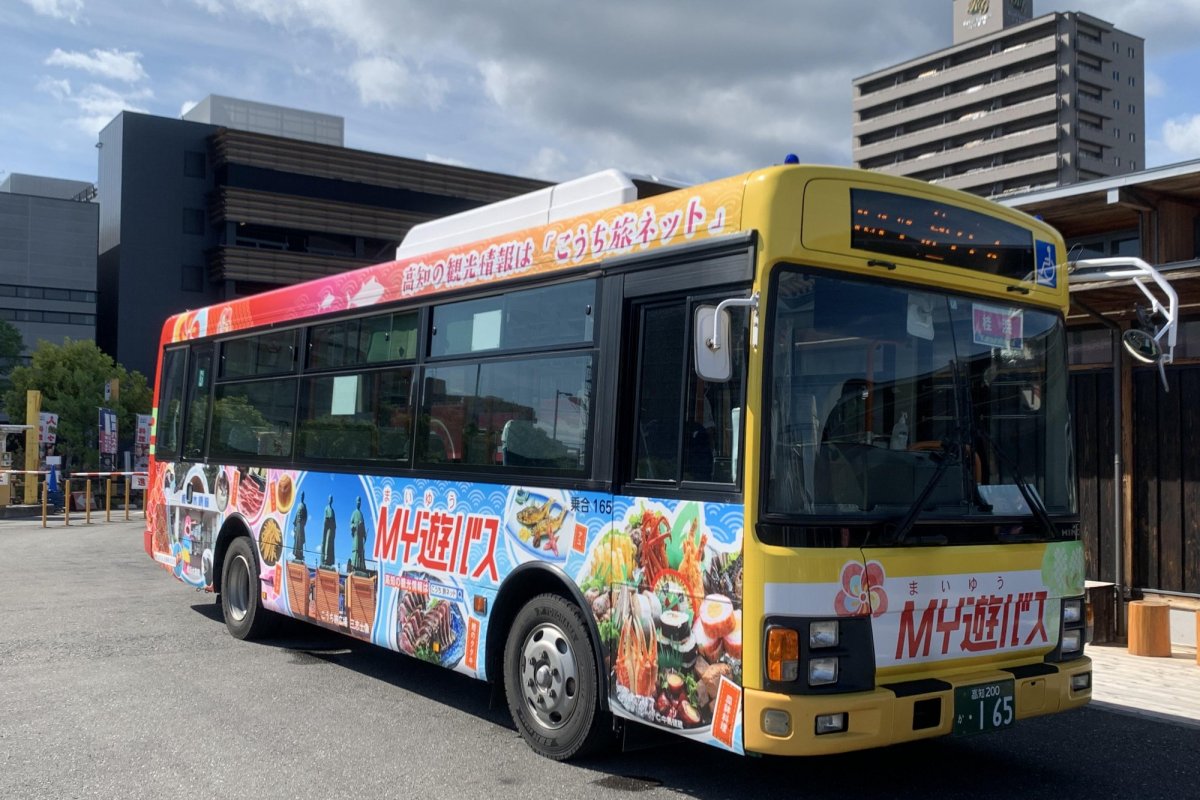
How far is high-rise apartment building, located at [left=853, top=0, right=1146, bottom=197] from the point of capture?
321 feet

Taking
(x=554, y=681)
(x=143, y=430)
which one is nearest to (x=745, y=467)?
(x=554, y=681)

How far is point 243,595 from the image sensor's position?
1009 cm

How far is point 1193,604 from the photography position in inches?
429

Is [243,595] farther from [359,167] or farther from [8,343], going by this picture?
[8,343]

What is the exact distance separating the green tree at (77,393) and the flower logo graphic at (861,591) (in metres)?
46.2

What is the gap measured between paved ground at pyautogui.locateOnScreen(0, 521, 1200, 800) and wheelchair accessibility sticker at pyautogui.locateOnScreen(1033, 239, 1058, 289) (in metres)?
2.71

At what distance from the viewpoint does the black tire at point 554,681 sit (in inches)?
234

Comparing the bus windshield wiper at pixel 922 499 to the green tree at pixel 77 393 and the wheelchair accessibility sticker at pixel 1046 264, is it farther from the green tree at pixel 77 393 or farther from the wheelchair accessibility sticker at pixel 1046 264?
the green tree at pixel 77 393

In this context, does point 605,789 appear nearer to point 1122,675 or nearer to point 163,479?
point 1122,675

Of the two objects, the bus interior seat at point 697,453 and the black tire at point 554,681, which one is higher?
the bus interior seat at point 697,453

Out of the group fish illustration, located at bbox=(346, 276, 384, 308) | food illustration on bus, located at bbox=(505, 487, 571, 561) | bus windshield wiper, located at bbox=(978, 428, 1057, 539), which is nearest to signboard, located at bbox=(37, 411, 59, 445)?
fish illustration, located at bbox=(346, 276, 384, 308)

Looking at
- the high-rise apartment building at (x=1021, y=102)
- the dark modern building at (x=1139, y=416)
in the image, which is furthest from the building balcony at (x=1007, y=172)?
the dark modern building at (x=1139, y=416)

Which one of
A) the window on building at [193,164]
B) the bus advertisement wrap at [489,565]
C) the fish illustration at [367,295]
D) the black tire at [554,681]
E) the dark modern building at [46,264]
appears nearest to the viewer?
the bus advertisement wrap at [489,565]

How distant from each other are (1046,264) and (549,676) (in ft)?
11.8
